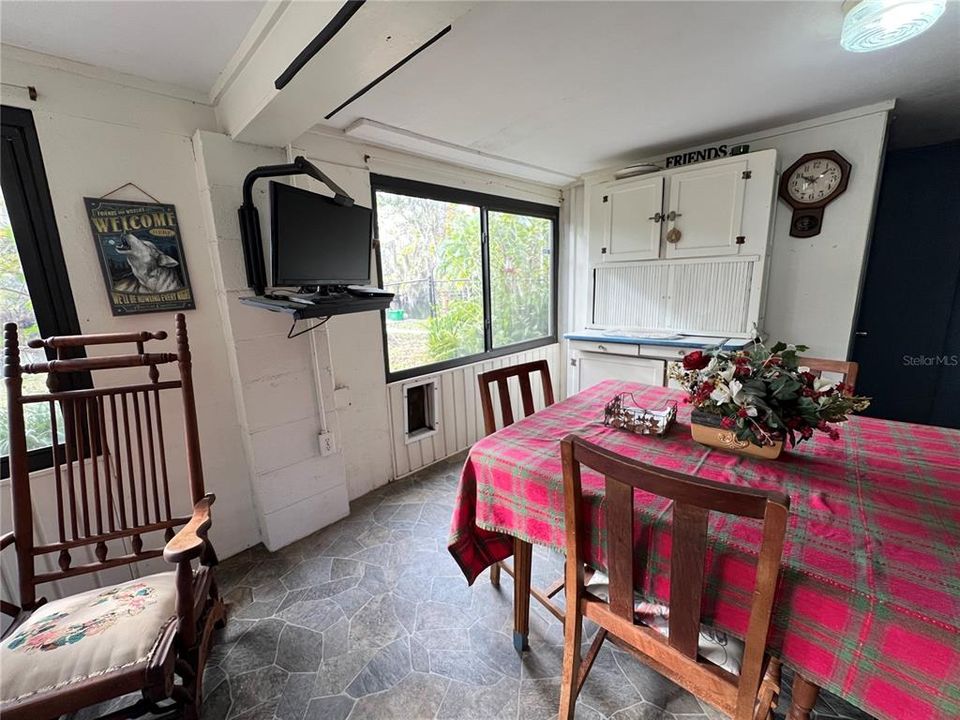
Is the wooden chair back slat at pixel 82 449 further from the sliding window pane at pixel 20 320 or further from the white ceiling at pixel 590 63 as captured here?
the white ceiling at pixel 590 63

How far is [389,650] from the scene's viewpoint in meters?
1.51

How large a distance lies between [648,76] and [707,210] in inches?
49.8

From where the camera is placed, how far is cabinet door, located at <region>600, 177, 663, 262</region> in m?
2.88

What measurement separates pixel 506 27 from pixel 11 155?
1.98m

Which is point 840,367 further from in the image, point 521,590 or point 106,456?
point 106,456

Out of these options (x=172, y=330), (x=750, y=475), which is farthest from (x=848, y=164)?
(x=172, y=330)

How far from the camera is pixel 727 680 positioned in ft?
2.85

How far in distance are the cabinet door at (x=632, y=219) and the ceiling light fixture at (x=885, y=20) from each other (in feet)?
4.87

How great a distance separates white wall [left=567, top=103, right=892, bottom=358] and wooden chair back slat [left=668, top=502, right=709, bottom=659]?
8.26 ft

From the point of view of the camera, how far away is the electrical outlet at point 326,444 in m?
2.21

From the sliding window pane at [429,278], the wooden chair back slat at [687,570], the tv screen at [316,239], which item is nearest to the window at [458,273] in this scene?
the sliding window pane at [429,278]

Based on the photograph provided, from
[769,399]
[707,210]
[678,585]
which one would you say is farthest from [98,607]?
[707,210]

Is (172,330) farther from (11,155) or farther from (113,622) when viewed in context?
(113,622)

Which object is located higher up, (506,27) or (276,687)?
(506,27)
